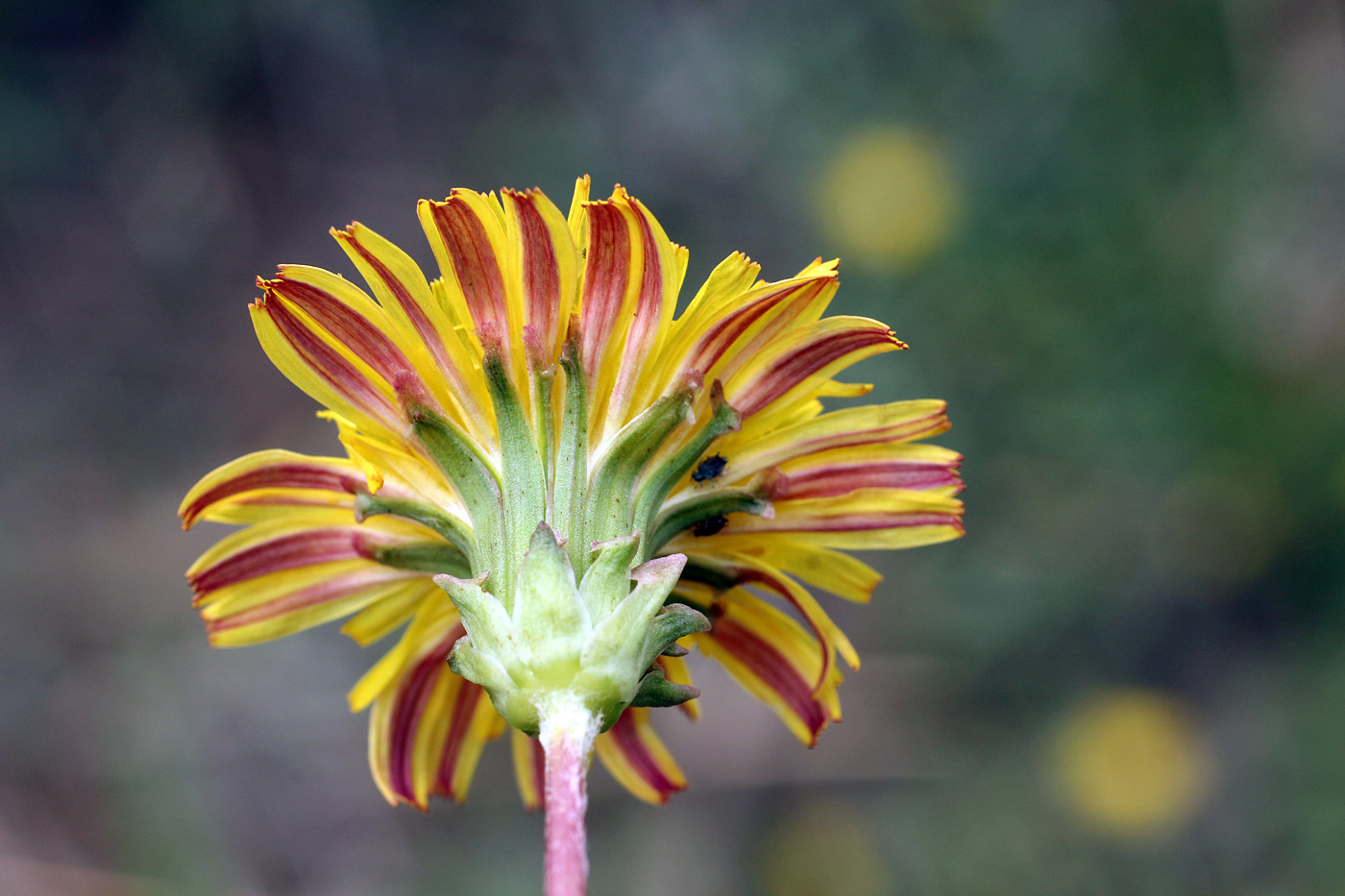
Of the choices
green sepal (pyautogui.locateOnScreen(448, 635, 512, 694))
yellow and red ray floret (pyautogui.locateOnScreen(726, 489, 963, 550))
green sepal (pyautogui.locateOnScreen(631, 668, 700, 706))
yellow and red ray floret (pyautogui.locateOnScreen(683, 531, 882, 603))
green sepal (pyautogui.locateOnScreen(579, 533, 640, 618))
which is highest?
yellow and red ray floret (pyautogui.locateOnScreen(726, 489, 963, 550))

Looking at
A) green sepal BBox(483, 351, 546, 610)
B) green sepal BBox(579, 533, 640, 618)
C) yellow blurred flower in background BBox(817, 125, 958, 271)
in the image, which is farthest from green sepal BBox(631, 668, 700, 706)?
yellow blurred flower in background BBox(817, 125, 958, 271)

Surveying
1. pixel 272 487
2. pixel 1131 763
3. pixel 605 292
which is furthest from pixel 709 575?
pixel 1131 763

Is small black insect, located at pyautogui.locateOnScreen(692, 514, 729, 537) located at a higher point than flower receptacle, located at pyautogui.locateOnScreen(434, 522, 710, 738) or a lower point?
higher

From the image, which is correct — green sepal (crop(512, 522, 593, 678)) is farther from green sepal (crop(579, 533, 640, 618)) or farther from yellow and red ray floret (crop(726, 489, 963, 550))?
yellow and red ray floret (crop(726, 489, 963, 550))

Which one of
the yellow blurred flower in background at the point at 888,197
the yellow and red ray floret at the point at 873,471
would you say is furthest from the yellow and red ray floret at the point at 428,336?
the yellow blurred flower in background at the point at 888,197

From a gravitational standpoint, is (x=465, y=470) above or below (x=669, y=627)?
above

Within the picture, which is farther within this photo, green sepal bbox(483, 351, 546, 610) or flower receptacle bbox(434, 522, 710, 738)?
green sepal bbox(483, 351, 546, 610)

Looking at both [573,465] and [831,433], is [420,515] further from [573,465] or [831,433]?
[831,433]

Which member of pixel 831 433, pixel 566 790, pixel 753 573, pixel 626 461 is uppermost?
pixel 831 433
